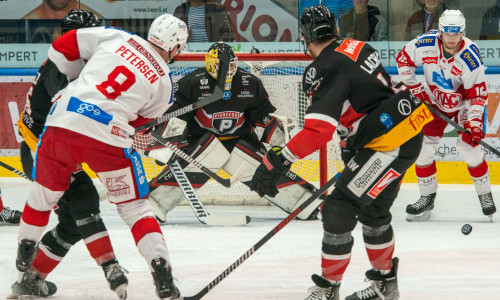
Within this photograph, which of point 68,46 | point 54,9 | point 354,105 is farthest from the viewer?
point 54,9

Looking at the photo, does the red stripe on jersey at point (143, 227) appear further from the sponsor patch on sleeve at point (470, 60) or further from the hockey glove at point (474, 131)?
the sponsor patch on sleeve at point (470, 60)

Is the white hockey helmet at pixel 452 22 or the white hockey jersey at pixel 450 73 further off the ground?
the white hockey helmet at pixel 452 22

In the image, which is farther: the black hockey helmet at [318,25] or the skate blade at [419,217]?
the skate blade at [419,217]

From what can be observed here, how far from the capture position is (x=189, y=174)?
189 inches

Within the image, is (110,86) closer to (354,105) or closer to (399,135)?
(354,105)

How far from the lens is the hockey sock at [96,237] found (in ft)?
9.70

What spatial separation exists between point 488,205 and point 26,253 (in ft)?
8.94

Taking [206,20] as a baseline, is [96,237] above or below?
above

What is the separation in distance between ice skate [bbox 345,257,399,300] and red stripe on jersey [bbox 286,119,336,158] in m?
0.56

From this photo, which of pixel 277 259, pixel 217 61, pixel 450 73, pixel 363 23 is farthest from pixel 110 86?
pixel 363 23

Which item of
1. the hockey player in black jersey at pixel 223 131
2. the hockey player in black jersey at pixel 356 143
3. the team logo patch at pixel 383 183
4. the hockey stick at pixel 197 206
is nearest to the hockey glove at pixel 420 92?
the hockey player in black jersey at pixel 223 131

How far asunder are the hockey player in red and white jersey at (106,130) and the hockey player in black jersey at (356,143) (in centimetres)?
42

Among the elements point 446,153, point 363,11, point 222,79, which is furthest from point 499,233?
point 363,11

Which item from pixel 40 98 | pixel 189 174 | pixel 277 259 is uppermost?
pixel 40 98
